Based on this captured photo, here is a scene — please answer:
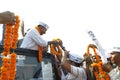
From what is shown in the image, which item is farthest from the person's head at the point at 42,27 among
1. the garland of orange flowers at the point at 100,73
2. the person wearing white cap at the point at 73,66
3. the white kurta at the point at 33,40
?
the garland of orange flowers at the point at 100,73

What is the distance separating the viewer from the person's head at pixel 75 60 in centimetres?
526

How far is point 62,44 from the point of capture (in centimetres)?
527

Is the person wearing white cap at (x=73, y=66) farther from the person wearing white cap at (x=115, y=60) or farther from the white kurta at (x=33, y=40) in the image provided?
the person wearing white cap at (x=115, y=60)

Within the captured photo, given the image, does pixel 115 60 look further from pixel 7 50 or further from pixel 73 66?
pixel 7 50

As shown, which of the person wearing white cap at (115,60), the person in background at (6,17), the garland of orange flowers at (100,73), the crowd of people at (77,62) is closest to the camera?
the person in background at (6,17)

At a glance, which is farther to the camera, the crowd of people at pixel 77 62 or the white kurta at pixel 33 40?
the white kurta at pixel 33 40

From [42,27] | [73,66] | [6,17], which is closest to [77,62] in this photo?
[73,66]

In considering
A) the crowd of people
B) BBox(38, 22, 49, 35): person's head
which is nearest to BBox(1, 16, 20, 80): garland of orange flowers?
the crowd of people

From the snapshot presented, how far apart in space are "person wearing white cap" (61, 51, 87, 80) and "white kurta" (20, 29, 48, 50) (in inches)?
20.5

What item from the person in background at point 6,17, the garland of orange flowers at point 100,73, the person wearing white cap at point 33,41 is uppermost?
the person wearing white cap at point 33,41

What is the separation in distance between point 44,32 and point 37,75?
1.49 m

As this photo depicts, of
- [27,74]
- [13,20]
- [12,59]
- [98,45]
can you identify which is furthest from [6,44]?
[98,45]

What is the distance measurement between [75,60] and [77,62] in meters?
Result: 0.06

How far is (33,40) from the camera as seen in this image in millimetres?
4988
